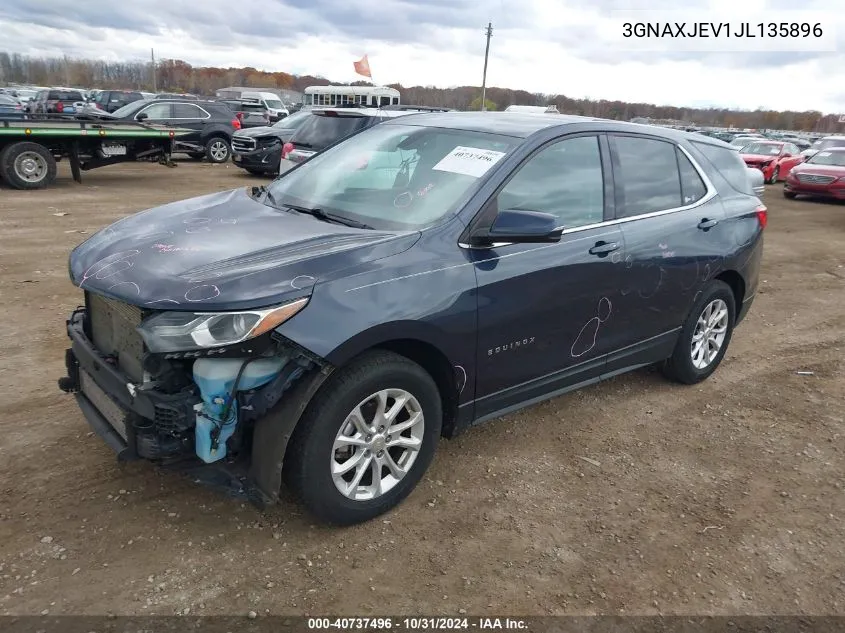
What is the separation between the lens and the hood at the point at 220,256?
2.55m

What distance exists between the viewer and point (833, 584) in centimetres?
290

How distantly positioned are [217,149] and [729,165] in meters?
16.1

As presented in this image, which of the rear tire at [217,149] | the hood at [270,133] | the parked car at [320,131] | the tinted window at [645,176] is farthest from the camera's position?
the rear tire at [217,149]

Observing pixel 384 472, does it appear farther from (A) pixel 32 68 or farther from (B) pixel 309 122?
(A) pixel 32 68

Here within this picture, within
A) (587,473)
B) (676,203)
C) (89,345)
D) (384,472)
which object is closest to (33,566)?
(89,345)

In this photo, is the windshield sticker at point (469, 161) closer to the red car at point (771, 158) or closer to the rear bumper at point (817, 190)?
the rear bumper at point (817, 190)

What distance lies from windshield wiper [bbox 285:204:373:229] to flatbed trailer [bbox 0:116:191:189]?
10.3m

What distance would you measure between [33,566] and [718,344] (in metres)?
4.48

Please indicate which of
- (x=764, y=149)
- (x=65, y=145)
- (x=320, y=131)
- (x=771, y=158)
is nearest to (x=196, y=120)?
(x=65, y=145)

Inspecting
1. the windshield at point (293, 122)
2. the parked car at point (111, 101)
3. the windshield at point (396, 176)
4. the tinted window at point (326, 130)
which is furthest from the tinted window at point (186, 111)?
the windshield at point (396, 176)

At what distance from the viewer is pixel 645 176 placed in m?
4.10

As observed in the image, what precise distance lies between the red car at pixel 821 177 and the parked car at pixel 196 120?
1516cm

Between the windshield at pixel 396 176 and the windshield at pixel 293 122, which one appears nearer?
the windshield at pixel 396 176

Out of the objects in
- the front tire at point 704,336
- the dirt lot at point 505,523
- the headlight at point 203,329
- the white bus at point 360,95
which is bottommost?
the dirt lot at point 505,523
